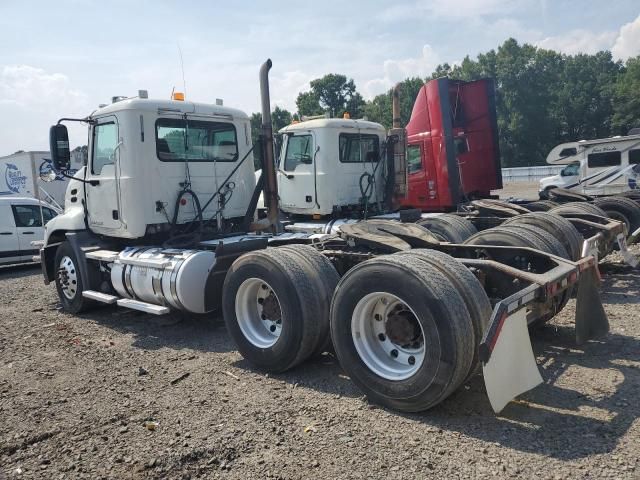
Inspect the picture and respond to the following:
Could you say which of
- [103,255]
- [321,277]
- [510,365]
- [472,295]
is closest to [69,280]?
[103,255]

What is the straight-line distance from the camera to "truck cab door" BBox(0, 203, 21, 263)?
41.1ft

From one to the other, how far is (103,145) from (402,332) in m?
5.13

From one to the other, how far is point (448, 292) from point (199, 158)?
15.6 feet

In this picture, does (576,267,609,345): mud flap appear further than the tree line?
No

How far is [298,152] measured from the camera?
31.1ft

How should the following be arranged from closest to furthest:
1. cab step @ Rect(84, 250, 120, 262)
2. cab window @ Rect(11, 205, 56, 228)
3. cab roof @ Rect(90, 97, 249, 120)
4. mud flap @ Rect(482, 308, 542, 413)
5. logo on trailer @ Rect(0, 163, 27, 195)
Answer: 1. mud flap @ Rect(482, 308, 542, 413)
2. cab roof @ Rect(90, 97, 249, 120)
3. cab step @ Rect(84, 250, 120, 262)
4. cab window @ Rect(11, 205, 56, 228)
5. logo on trailer @ Rect(0, 163, 27, 195)

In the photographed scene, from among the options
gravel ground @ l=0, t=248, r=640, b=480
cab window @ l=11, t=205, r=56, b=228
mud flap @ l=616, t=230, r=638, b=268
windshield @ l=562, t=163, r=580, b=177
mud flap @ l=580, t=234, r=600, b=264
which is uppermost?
windshield @ l=562, t=163, r=580, b=177

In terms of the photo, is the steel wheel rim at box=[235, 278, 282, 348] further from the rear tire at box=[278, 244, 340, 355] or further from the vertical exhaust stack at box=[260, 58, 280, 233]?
the vertical exhaust stack at box=[260, 58, 280, 233]

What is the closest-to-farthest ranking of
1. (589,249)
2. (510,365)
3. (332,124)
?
(510,365) → (589,249) → (332,124)

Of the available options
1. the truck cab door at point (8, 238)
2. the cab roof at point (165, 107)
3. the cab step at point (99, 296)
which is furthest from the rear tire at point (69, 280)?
the truck cab door at point (8, 238)

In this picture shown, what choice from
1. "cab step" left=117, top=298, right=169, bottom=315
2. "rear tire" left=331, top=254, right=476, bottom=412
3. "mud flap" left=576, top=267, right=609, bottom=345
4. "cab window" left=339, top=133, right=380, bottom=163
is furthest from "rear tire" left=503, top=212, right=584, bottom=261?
"cab step" left=117, top=298, right=169, bottom=315

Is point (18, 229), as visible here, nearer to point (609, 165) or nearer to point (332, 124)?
point (332, 124)

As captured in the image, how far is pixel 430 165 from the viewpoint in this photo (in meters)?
11.4

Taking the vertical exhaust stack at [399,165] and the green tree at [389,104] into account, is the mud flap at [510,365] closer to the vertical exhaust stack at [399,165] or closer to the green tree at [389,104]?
the vertical exhaust stack at [399,165]
